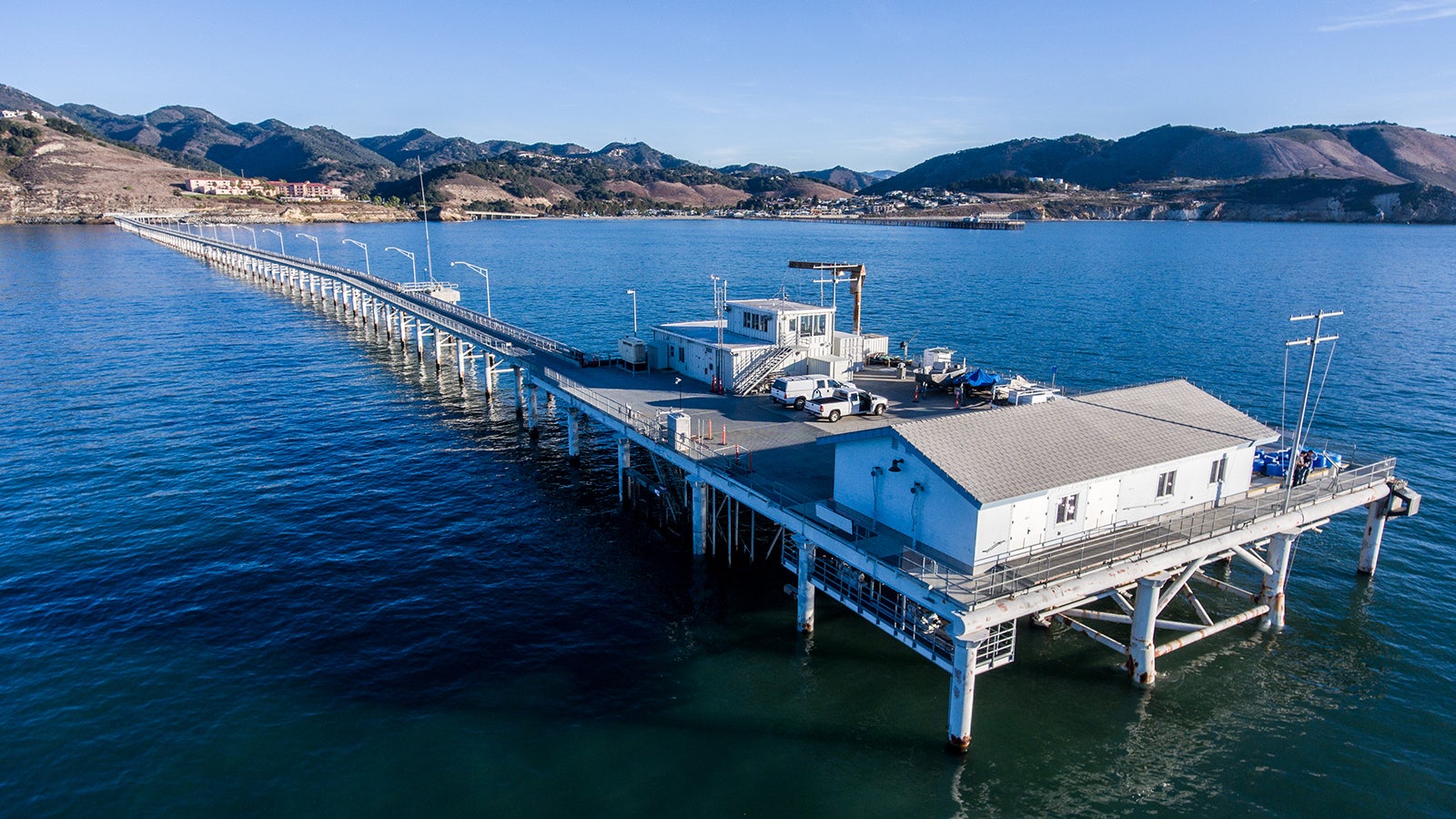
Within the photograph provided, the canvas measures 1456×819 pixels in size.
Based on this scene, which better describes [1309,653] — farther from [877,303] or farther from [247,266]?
[247,266]

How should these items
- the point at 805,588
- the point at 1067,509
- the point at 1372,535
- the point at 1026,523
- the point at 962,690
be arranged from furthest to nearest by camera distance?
the point at 1372,535 < the point at 805,588 < the point at 1067,509 < the point at 1026,523 < the point at 962,690

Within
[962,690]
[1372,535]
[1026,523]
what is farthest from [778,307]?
[1372,535]

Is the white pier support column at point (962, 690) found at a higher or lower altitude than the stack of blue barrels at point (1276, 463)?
lower

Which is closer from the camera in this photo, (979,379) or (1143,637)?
(1143,637)

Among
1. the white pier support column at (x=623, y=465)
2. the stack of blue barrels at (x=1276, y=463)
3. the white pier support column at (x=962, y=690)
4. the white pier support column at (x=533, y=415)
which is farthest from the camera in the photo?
the white pier support column at (x=533, y=415)

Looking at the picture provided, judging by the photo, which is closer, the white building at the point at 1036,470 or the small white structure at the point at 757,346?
the white building at the point at 1036,470

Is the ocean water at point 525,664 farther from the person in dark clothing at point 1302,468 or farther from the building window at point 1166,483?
the building window at point 1166,483

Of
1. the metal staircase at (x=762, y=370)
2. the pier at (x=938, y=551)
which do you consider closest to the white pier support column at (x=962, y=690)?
the pier at (x=938, y=551)

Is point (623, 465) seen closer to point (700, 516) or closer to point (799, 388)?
point (700, 516)
